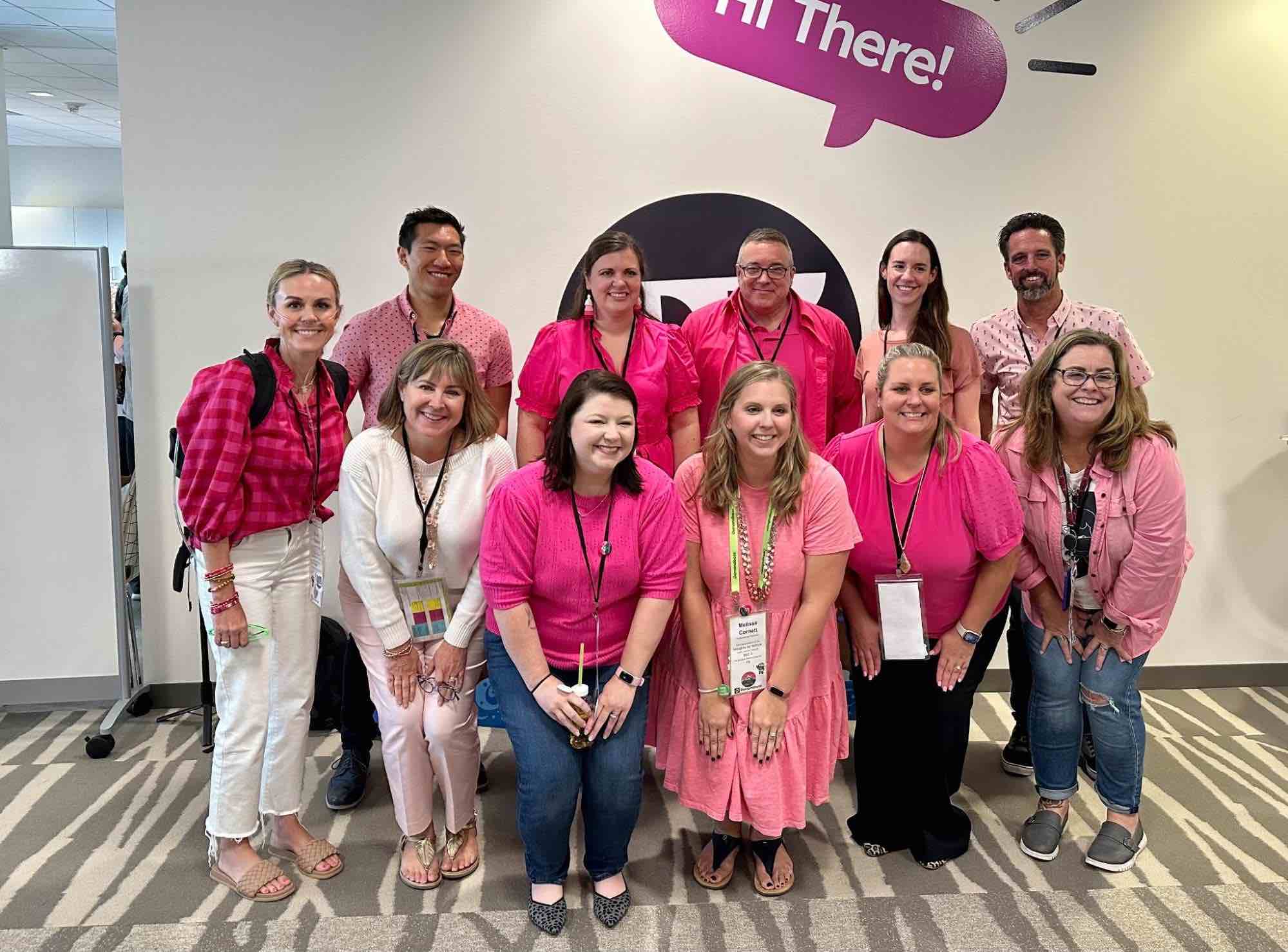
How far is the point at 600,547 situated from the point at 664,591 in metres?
0.20

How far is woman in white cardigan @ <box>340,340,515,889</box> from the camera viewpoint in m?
2.39

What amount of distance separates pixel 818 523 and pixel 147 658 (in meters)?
2.96

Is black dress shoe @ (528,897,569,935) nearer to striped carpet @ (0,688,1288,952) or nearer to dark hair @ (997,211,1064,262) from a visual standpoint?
striped carpet @ (0,688,1288,952)

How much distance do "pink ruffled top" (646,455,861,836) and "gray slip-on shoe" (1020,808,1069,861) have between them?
668mm

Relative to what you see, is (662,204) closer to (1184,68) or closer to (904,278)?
(904,278)

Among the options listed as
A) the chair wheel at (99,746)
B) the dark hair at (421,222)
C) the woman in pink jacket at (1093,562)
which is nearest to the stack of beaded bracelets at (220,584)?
the dark hair at (421,222)

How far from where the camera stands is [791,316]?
9.74 ft

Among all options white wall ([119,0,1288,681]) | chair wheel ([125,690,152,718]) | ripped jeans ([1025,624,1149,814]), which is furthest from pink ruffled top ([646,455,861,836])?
chair wheel ([125,690,152,718])

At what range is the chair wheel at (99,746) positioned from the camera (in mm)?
3234

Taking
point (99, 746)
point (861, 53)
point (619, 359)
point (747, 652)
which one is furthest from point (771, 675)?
point (861, 53)

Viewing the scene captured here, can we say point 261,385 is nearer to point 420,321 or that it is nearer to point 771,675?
point 420,321

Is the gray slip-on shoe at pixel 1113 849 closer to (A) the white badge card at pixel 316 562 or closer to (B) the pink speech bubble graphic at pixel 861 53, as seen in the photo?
(A) the white badge card at pixel 316 562

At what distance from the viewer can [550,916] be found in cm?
229

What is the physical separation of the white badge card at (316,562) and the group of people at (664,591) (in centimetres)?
1
